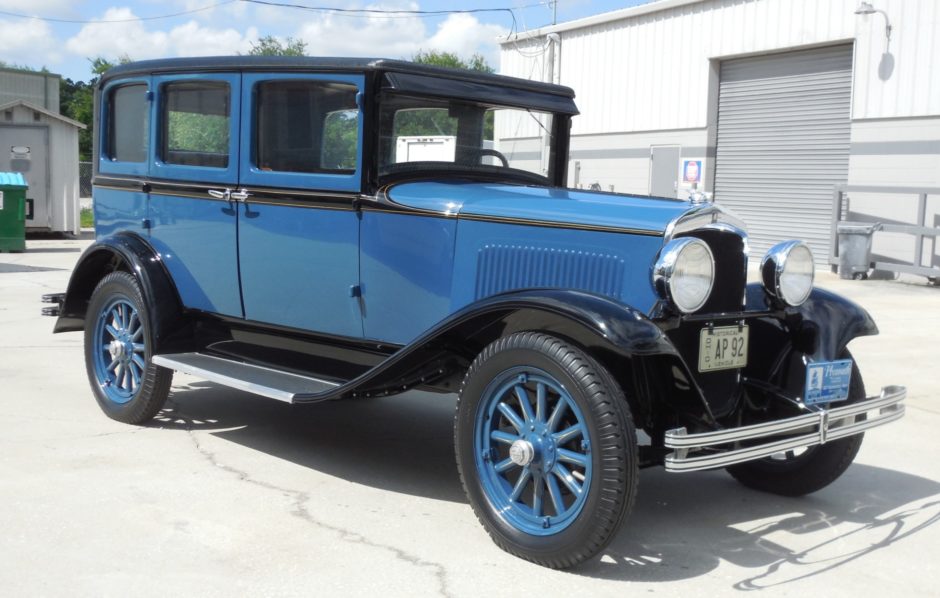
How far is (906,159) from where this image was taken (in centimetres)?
1608

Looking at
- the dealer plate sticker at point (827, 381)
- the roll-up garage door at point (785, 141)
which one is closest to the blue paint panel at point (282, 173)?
the dealer plate sticker at point (827, 381)

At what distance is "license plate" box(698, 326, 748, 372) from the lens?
401 cm

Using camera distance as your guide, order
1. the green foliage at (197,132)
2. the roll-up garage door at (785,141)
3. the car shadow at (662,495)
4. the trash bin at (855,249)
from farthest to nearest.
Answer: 1. the roll-up garage door at (785,141)
2. the trash bin at (855,249)
3. the green foliage at (197,132)
4. the car shadow at (662,495)

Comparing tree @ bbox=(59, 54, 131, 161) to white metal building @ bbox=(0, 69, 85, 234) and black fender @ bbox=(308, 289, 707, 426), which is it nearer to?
white metal building @ bbox=(0, 69, 85, 234)

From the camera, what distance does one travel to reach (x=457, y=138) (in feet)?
17.0

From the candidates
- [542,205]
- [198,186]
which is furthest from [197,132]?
[542,205]

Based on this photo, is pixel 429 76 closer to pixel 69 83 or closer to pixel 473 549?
pixel 473 549

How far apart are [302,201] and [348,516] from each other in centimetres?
157

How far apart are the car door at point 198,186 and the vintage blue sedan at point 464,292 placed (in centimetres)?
2

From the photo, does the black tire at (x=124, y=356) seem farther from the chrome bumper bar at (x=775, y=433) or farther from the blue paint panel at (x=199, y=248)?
the chrome bumper bar at (x=775, y=433)

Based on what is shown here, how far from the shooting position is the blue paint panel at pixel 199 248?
5.41m

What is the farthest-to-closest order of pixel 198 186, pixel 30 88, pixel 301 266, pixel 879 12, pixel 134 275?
pixel 30 88
pixel 879 12
pixel 134 275
pixel 198 186
pixel 301 266

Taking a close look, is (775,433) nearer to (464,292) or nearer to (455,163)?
(464,292)

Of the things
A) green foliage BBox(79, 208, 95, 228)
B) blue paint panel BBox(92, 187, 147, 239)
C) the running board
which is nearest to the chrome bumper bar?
the running board
